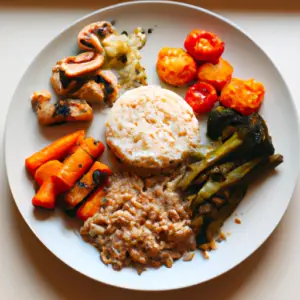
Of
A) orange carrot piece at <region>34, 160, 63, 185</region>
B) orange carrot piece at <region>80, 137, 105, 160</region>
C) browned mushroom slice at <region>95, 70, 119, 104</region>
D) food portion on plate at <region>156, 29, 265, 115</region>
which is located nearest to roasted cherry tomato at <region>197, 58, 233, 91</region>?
food portion on plate at <region>156, 29, 265, 115</region>

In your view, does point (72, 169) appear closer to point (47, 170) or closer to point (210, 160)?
point (47, 170)

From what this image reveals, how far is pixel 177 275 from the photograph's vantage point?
2877 mm

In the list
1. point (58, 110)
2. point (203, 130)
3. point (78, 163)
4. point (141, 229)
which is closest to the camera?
point (141, 229)

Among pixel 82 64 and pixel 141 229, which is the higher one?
pixel 82 64

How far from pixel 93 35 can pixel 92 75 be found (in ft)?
0.80

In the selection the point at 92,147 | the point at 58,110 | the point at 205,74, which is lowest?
the point at 92,147

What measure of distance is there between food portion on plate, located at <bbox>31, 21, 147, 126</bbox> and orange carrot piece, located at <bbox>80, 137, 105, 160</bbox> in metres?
0.16

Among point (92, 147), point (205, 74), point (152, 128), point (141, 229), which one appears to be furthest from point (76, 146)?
point (205, 74)

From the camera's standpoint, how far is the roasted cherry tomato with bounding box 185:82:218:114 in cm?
317

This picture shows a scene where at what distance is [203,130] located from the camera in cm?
324

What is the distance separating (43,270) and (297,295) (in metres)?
1.44

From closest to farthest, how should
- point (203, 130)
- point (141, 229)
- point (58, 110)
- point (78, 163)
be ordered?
point (141, 229) → point (78, 163) → point (58, 110) → point (203, 130)

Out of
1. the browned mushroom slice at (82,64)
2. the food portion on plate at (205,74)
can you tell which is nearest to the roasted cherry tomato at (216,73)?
the food portion on plate at (205,74)

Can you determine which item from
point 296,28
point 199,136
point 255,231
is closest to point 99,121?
point 199,136
